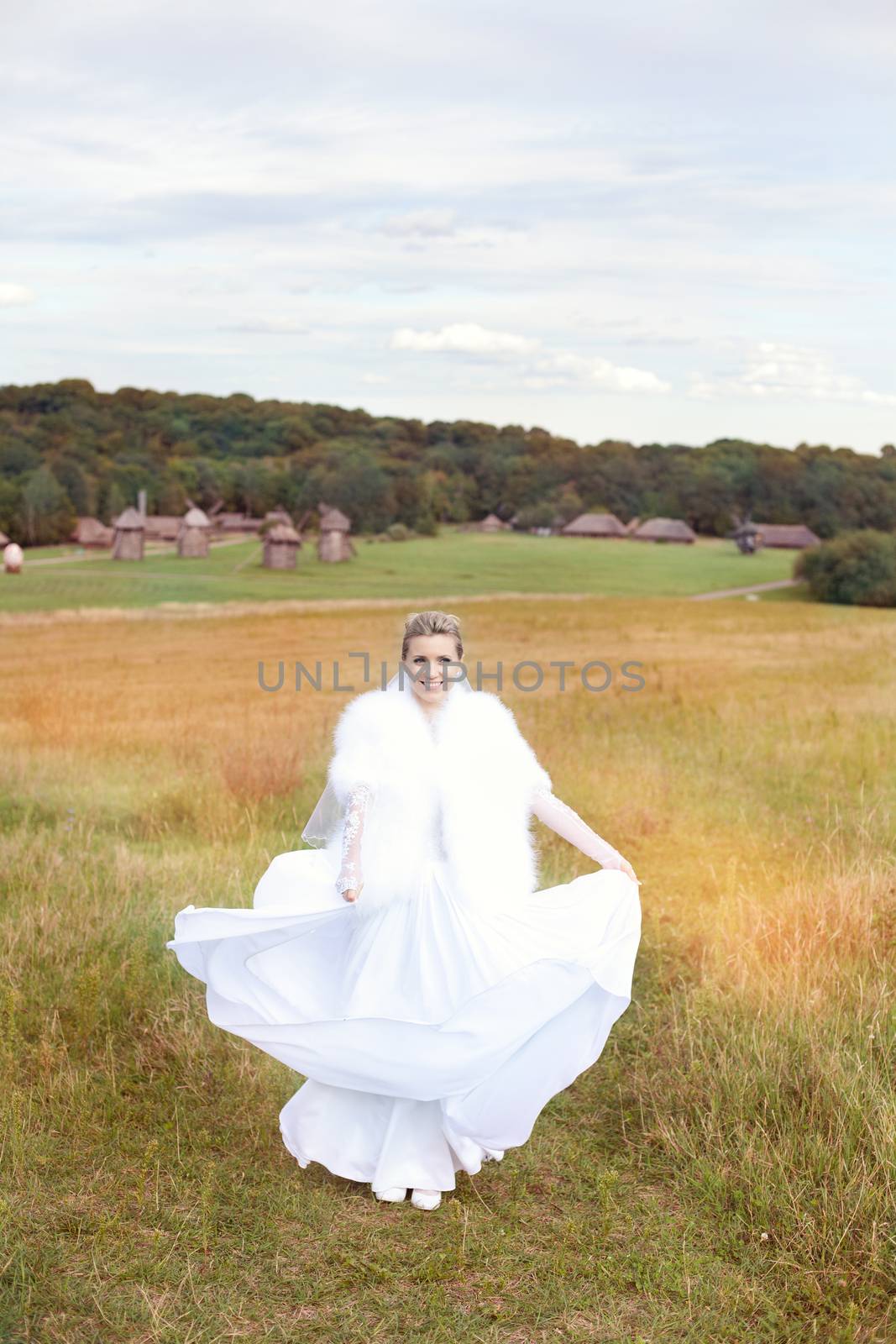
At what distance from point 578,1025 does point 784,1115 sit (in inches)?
46.9

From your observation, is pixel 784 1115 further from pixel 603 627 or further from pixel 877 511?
pixel 877 511

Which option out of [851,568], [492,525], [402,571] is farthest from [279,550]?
[851,568]

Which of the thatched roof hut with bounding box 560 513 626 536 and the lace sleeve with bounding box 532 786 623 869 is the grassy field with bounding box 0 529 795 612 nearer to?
the thatched roof hut with bounding box 560 513 626 536

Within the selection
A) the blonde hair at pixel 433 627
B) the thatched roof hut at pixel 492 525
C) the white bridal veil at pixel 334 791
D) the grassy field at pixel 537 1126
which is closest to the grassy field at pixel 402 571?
the thatched roof hut at pixel 492 525

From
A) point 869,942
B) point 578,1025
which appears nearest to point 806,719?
point 869,942

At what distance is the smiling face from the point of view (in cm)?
430

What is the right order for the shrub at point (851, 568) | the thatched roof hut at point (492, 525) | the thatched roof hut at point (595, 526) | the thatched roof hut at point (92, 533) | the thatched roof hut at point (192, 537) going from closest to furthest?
the thatched roof hut at point (92, 533) < the thatched roof hut at point (192, 537) < the thatched roof hut at point (492, 525) < the thatched roof hut at point (595, 526) < the shrub at point (851, 568)

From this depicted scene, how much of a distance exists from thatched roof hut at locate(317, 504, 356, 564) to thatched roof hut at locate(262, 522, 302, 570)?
44cm

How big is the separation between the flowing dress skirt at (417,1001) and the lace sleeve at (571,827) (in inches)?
3.8

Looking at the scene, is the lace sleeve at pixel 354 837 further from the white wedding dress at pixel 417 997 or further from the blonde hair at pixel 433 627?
the blonde hair at pixel 433 627

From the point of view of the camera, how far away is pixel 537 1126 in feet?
16.4

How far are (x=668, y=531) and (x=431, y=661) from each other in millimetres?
18802

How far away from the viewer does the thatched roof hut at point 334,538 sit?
68.6 ft

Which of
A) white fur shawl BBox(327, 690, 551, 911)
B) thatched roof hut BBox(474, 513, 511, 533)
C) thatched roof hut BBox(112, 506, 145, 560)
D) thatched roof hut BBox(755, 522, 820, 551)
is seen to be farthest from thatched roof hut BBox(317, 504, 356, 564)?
white fur shawl BBox(327, 690, 551, 911)
